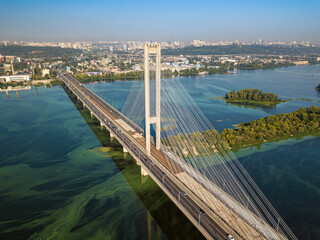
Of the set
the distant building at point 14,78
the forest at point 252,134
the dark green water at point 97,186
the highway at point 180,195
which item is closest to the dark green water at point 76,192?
the dark green water at point 97,186

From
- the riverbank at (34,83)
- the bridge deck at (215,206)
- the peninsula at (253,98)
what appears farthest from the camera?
the riverbank at (34,83)

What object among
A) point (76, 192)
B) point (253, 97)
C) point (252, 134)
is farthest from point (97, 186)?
point (253, 97)

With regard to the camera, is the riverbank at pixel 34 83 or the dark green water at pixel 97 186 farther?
the riverbank at pixel 34 83

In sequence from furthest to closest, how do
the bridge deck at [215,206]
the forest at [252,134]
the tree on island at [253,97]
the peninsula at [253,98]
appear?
the tree on island at [253,97] < the peninsula at [253,98] < the forest at [252,134] < the bridge deck at [215,206]

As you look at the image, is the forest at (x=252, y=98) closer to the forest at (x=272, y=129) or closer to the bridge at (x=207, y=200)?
the forest at (x=272, y=129)

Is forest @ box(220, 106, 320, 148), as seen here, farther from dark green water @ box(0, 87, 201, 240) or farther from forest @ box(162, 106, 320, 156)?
dark green water @ box(0, 87, 201, 240)

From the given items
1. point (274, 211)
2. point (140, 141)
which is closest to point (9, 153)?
point (140, 141)

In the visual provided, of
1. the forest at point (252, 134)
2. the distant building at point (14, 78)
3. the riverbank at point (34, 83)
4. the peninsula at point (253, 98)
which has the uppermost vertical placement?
the distant building at point (14, 78)

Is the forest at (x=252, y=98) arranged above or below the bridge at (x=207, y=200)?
above

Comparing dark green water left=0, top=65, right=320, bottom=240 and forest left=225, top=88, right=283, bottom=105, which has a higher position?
forest left=225, top=88, right=283, bottom=105

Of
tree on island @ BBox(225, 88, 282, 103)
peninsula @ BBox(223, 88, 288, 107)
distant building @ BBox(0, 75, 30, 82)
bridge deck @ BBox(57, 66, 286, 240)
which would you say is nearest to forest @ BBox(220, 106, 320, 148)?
bridge deck @ BBox(57, 66, 286, 240)
